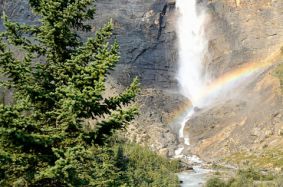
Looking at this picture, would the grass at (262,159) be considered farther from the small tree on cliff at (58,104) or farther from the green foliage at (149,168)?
the small tree on cliff at (58,104)

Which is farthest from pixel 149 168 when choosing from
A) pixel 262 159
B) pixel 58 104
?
pixel 58 104

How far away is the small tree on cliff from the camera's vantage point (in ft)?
39.5

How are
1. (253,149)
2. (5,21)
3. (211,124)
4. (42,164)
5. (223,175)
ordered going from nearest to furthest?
(42,164) → (5,21) → (223,175) → (253,149) → (211,124)

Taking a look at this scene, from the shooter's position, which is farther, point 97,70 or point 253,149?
point 253,149

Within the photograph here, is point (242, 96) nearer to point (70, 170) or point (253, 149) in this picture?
point (253, 149)

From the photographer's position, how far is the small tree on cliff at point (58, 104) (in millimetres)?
12055

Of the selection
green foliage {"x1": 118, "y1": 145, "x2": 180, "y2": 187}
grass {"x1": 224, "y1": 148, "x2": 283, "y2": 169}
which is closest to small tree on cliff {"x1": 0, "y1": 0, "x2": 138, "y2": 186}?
green foliage {"x1": 118, "y1": 145, "x2": 180, "y2": 187}

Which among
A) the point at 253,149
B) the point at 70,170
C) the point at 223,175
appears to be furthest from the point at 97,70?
the point at 253,149

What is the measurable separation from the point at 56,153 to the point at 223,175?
4434 inches

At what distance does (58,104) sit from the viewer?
45.3 ft

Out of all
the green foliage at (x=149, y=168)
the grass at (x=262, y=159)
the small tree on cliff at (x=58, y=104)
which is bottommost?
the small tree on cliff at (x=58, y=104)

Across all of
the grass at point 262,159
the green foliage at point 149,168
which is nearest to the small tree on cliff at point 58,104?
the green foliage at point 149,168

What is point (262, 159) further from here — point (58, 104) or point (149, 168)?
point (58, 104)

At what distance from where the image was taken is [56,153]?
12.1 m
